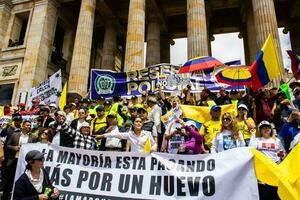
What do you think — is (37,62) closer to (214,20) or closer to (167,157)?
(214,20)

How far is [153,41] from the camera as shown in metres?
25.9

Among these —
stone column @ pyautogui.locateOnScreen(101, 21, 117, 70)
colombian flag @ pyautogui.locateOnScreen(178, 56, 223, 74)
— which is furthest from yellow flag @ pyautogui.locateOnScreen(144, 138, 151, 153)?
stone column @ pyautogui.locateOnScreen(101, 21, 117, 70)

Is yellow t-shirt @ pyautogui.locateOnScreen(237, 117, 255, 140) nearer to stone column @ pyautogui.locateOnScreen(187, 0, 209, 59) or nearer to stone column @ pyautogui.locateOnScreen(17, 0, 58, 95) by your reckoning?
stone column @ pyautogui.locateOnScreen(187, 0, 209, 59)

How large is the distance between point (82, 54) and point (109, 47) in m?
6.46

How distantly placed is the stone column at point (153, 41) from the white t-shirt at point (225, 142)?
19.4m

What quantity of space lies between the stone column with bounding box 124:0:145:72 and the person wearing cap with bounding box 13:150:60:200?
586 inches

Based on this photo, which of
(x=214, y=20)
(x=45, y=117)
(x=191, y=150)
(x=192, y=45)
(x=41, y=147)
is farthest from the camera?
(x=214, y=20)

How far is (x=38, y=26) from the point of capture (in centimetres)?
2512

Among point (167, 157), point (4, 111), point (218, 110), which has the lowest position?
point (167, 157)

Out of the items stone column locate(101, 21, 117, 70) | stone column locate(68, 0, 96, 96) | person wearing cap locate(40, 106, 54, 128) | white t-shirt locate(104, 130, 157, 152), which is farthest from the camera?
stone column locate(101, 21, 117, 70)

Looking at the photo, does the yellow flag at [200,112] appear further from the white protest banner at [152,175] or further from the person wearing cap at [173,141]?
the white protest banner at [152,175]

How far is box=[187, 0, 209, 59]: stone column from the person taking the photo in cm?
1830

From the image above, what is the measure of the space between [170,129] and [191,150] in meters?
1.30

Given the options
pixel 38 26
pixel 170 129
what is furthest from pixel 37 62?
pixel 170 129
